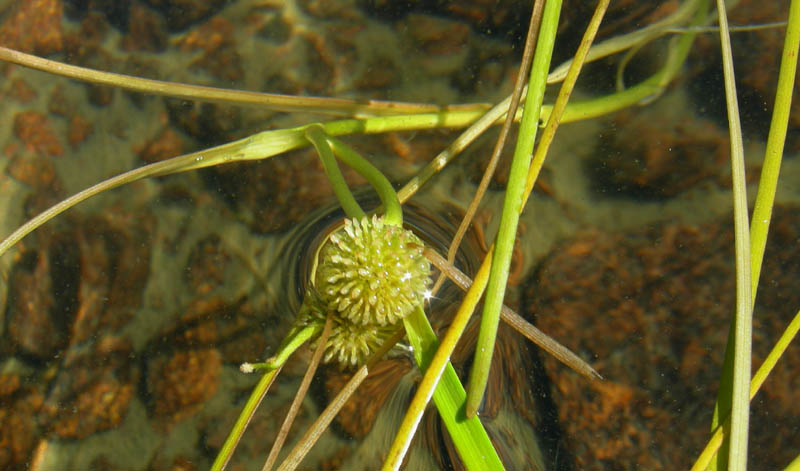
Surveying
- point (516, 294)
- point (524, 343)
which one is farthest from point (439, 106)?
point (524, 343)

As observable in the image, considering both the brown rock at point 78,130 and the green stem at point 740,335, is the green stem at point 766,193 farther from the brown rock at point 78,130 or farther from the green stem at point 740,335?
the brown rock at point 78,130

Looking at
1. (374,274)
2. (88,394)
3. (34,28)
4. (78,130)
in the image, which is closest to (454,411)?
(374,274)

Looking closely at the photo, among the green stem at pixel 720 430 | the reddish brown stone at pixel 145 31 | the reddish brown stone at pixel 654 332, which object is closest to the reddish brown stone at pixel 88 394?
the reddish brown stone at pixel 145 31

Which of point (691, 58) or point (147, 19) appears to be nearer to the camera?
point (691, 58)

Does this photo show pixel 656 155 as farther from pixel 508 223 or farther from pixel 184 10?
pixel 184 10

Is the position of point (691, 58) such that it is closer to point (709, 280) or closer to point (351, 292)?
point (709, 280)

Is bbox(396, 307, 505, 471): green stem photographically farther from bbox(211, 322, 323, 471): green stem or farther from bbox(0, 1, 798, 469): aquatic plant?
bbox(211, 322, 323, 471): green stem
